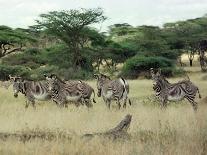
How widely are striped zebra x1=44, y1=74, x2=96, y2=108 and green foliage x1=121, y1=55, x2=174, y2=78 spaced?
26287 millimetres

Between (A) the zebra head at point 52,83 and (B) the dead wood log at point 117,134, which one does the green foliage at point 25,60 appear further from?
(B) the dead wood log at point 117,134

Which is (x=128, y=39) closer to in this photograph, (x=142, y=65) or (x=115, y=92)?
(x=142, y=65)

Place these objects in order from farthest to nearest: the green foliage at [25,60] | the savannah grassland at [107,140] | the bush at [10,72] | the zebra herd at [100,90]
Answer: the green foliage at [25,60]
the bush at [10,72]
the zebra herd at [100,90]
the savannah grassland at [107,140]

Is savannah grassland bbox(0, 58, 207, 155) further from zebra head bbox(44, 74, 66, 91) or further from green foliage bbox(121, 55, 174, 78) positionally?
green foliage bbox(121, 55, 174, 78)

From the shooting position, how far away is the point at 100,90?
18750 millimetres

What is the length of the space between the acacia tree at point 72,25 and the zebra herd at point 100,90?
1112 inches

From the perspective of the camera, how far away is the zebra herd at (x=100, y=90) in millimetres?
17359

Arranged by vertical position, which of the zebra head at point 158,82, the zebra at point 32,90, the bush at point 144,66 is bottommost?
the bush at point 144,66

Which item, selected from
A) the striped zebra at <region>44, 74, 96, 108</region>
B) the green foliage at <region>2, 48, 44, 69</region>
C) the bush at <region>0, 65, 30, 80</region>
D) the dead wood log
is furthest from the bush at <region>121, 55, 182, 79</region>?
the dead wood log

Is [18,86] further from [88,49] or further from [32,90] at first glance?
[88,49]

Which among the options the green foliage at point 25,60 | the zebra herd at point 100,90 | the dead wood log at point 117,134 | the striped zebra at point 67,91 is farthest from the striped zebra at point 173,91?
the green foliage at point 25,60

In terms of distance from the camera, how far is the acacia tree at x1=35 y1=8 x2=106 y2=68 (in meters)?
48.5

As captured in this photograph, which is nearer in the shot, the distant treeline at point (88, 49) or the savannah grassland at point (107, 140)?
the savannah grassland at point (107, 140)

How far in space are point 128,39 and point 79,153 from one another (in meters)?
50.3
